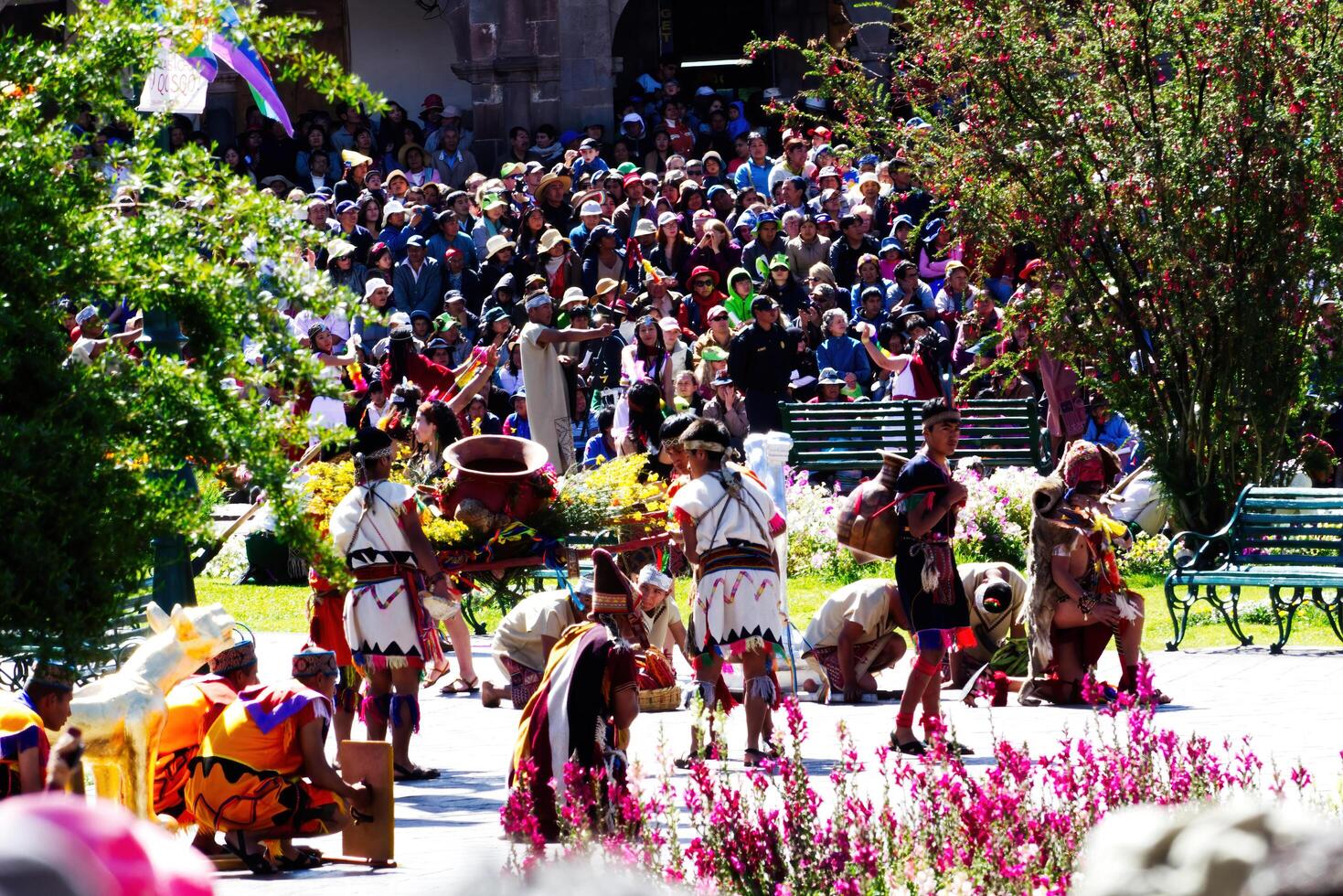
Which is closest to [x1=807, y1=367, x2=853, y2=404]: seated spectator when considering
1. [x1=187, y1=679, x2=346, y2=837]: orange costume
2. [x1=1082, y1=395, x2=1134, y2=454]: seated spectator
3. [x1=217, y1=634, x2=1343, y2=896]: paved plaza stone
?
[x1=1082, y1=395, x2=1134, y2=454]: seated spectator

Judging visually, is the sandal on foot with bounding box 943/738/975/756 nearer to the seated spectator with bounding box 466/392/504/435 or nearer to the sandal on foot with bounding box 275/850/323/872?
the sandal on foot with bounding box 275/850/323/872

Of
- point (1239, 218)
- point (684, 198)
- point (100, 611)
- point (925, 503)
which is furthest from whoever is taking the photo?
point (684, 198)

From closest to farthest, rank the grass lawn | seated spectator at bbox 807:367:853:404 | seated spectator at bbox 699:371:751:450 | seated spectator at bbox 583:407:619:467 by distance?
1. the grass lawn
2. seated spectator at bbox 583:407:619:467
3. seated spectator at bbox 699:371:751:450
4. seated spectator at bbox 807:367:853:404

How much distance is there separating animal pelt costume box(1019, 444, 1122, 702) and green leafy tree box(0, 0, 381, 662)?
5.37 meters

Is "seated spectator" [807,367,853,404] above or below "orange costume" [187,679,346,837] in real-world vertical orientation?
above

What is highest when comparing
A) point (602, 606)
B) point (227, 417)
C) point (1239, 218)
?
point (1239, 218)

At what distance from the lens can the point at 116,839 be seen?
1.61 metres

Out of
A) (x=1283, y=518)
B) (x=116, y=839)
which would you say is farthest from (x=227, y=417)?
(x=1283, y=518)

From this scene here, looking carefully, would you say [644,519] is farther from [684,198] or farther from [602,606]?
[684,198]

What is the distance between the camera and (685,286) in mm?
20547

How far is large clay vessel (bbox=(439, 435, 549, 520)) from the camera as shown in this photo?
11812mm

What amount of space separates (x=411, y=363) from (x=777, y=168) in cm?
548

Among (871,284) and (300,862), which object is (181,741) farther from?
(871,284)

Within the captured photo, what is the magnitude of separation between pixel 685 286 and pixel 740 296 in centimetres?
107
